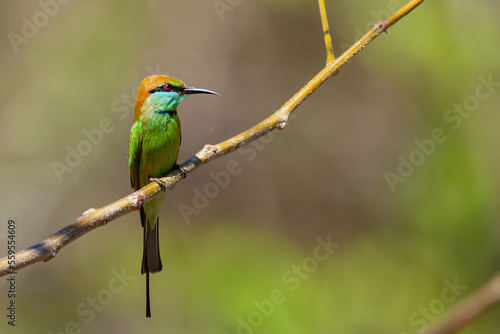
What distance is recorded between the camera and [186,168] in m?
1.98

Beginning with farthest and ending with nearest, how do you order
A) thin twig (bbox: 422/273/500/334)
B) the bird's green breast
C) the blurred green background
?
the blurred green background, the bird's green breast, thin twig (bbox: 422/273/500/334)

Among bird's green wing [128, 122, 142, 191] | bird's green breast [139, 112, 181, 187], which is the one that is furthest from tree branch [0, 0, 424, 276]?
bird's green wing [128, 122, 142, 191]

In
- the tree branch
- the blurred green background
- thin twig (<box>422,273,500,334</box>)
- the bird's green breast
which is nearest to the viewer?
thin twig (<box>422,273,500,334</box>)

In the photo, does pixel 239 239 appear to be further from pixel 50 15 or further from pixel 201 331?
pixel 50 15

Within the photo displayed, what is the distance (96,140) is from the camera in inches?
195

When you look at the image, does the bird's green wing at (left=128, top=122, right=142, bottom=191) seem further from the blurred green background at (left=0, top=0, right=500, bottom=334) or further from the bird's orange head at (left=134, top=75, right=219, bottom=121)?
the blurred green background at (left=0, top=0, right=500, bottom=334)

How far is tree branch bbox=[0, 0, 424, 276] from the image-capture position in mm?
1394

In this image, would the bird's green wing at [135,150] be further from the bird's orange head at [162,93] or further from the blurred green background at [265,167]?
the blurred green background at [265,167]

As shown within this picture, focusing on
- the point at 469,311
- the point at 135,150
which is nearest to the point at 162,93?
the point at 135,150

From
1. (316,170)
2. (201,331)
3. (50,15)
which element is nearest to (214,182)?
(316,170)

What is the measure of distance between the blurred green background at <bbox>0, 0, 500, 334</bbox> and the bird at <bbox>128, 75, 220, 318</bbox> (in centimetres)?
155

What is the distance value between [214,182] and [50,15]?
2.25 meters

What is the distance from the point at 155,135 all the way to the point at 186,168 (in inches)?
28.7

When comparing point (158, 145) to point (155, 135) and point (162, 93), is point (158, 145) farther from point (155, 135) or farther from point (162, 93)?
point (162, 93)
